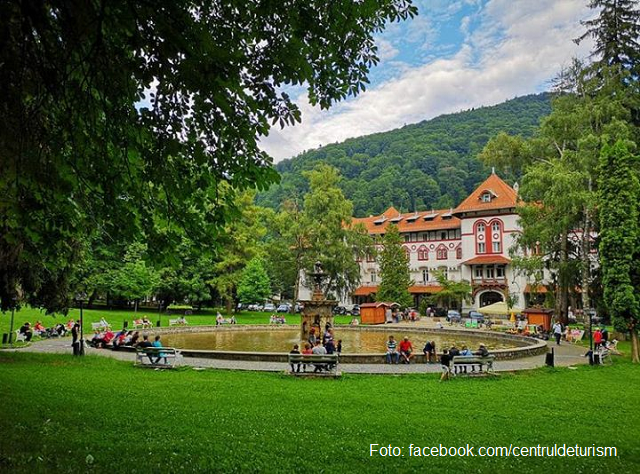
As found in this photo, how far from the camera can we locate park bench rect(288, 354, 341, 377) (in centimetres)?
1457

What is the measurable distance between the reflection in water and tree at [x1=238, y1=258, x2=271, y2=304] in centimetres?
1558

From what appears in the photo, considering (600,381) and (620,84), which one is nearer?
(600,381)

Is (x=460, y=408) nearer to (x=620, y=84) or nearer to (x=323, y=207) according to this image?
(x=620, y=84)

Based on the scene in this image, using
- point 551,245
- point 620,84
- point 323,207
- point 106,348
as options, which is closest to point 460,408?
point 106,348

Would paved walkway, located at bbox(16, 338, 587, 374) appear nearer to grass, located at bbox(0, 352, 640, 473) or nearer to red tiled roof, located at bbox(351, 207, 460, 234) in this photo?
grass, located at bbox(0, 352, 640, 473)

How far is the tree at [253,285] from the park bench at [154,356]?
103 ft

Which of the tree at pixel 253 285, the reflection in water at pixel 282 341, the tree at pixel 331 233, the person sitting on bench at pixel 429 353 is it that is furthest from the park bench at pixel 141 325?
the person sitting on bench at pixel 429 353

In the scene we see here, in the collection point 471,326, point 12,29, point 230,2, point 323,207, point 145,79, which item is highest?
point 323,207

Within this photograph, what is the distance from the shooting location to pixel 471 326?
36.8 meters

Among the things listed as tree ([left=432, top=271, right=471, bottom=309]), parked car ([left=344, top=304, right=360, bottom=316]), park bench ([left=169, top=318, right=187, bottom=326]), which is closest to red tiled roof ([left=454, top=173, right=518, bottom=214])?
tree ([left=432, top=271, right=471, bottom=309])

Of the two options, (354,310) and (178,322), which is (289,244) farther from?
(178,322)

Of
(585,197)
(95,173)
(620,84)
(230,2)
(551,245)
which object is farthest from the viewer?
(551,245)

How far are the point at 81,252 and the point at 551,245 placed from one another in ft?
93.7

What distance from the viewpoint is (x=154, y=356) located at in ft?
52.3
